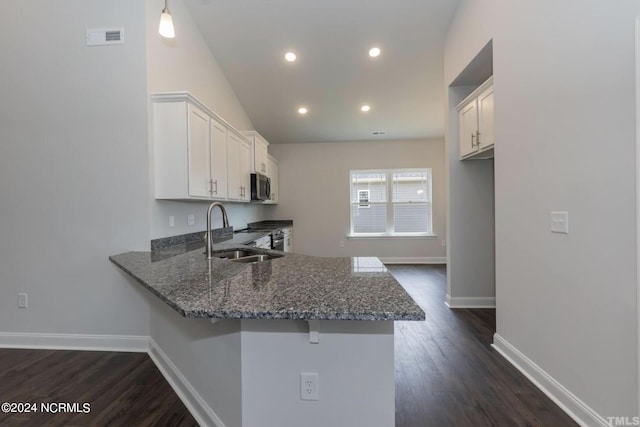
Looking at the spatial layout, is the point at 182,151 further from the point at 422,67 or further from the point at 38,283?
the point at 422,67

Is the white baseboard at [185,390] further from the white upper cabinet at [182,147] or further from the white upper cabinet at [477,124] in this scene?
the white upper cabinet at [477,124]

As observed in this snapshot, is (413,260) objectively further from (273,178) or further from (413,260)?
(273,178)

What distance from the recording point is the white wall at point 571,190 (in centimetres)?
134

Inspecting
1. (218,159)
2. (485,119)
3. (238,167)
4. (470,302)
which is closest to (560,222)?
(485,119)

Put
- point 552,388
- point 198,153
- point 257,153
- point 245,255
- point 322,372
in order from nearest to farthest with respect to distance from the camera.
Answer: point 322,372
point 552,388
point 245,255
point 198,153
point 257,153

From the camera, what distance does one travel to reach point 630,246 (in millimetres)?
1304

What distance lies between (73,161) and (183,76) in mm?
1368

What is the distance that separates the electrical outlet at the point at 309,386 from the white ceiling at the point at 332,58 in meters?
3.71

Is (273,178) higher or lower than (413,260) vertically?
higher

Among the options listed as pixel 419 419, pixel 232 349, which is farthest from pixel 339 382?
pixel 419 419

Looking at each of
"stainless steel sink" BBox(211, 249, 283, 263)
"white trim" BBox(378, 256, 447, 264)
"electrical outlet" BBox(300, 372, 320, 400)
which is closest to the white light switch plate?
"electrical outlet" BBox(300, 372, 320, 400)

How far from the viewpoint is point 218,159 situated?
3.08 meters

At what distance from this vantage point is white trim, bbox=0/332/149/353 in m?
2.39

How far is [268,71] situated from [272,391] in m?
4.16
